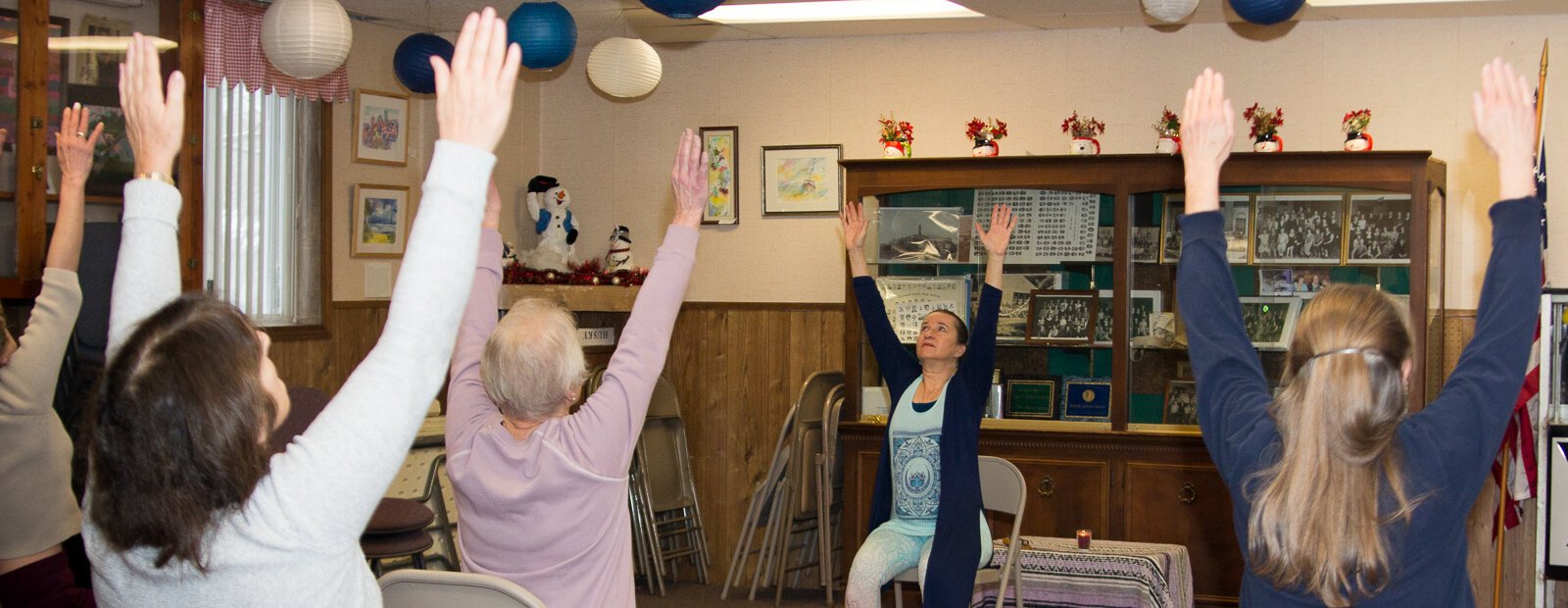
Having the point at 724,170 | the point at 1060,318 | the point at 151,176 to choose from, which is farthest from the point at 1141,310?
the point at 151,176

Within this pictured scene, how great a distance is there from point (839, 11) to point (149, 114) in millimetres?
4006

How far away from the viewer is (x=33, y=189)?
158 inches

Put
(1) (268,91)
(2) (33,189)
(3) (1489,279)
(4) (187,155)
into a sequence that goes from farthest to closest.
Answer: (1) (268,91)
(4) (187,155)
(2) (33,189)
(3) (1489,279)

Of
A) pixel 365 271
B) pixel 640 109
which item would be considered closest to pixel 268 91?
pixel 365 271

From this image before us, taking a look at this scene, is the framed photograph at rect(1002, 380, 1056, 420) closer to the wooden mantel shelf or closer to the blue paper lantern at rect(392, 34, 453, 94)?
the wooden mantel shelf

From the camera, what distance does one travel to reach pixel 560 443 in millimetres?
2084

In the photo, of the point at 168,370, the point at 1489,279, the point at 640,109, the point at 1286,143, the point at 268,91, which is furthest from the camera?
the point at 640,109

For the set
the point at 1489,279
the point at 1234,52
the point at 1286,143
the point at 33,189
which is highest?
the point at 1234,52

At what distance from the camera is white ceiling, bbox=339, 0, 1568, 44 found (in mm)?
5059

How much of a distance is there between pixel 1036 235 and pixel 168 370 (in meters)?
4.51

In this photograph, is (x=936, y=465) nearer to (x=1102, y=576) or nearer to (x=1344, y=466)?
(x=1102, y=576)

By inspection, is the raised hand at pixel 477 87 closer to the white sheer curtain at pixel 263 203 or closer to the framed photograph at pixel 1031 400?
the white sheer curtain at pixel 263 203

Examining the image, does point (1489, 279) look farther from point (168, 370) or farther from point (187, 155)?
point (187, 155)

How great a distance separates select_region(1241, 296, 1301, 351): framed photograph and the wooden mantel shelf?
267cm
